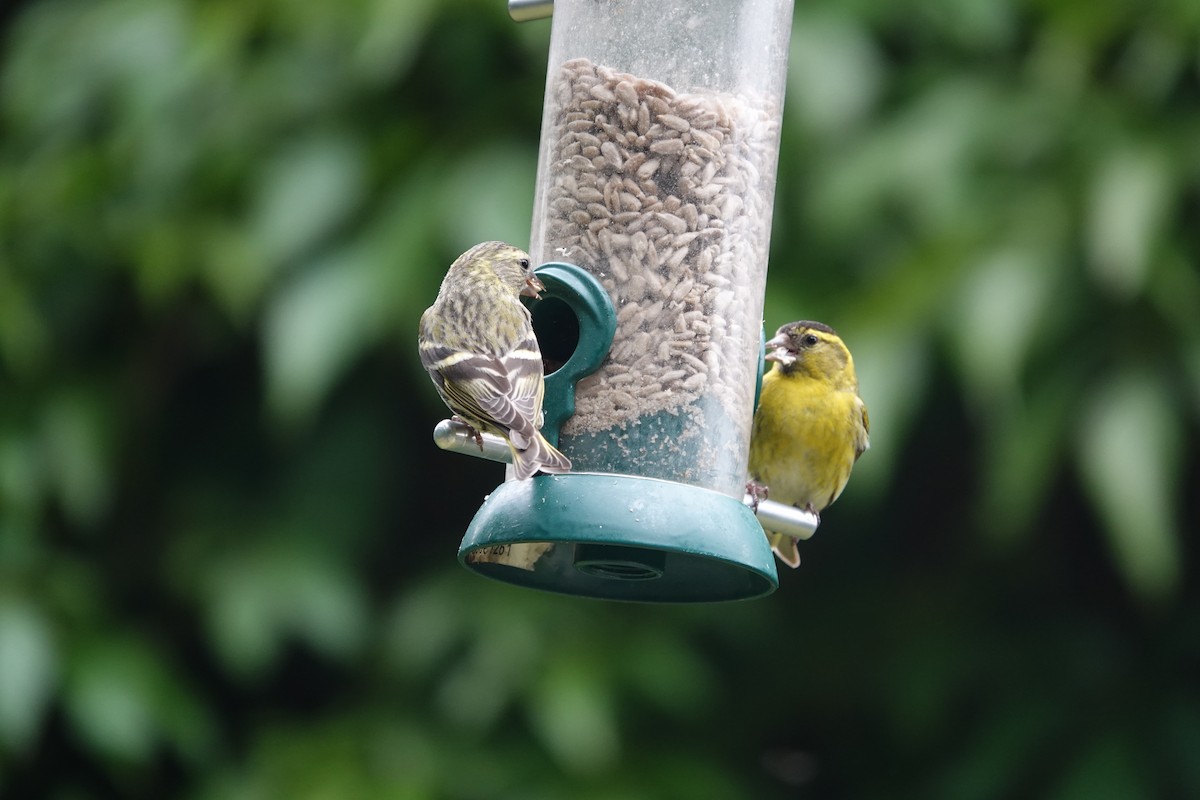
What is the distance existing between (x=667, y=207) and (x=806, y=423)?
112 cm

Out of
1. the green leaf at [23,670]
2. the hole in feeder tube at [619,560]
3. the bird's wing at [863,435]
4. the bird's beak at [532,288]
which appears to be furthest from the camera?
the green leaf at [23,670]

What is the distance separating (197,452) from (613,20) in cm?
305

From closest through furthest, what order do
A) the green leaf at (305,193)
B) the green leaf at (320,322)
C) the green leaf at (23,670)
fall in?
the green leaf at (23,670) < the green leaf at (320,322) < the green leaf at (305,193)

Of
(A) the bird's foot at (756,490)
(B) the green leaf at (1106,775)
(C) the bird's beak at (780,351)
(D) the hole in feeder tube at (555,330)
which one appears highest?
(C) the bird's beak at (780,351)

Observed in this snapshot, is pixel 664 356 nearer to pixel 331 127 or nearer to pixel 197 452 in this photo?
pixel 331 127

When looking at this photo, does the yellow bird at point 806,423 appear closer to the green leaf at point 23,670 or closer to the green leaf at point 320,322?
the green leaf at point 320,322

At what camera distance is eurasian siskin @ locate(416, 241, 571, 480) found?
3.71 m

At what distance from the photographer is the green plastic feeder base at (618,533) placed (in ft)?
11.9

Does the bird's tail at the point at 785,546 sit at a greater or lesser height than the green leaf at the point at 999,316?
lesser

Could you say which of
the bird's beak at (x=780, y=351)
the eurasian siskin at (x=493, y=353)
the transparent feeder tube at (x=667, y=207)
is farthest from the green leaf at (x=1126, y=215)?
the eurasian siskin at (x=493, y=353)

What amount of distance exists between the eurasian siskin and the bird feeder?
0.33 feet

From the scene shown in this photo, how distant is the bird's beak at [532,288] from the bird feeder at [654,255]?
4 centimetres

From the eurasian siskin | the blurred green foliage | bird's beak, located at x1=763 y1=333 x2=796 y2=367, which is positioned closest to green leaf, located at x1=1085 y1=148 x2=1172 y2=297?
the blurred green foliage

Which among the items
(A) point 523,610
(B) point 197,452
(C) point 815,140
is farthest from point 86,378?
(C) point 815,140
